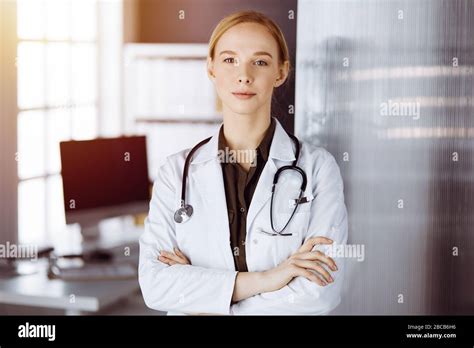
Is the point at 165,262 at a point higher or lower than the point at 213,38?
lower

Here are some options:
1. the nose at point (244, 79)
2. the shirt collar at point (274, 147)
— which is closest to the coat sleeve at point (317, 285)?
the shirt collar at point (274, 147)

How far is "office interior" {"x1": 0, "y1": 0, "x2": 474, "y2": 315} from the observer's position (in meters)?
2.39

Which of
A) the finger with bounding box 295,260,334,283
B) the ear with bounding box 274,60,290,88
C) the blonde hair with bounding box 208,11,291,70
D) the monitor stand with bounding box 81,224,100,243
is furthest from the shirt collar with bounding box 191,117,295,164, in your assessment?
the monitor stand with bounding box 81,224,100,243

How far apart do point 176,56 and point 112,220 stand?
0.60 m

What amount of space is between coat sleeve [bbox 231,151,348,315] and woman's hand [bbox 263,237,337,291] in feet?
0.06

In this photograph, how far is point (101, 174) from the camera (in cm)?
240

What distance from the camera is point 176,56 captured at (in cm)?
240

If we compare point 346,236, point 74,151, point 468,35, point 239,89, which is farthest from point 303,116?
point 74,151

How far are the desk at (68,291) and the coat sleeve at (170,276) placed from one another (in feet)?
0.42

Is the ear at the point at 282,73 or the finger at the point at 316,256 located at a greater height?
the ear at the point at 282,73

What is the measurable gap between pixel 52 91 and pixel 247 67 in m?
0.69

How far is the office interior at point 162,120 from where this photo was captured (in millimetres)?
2395

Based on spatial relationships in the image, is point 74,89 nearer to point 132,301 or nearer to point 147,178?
point 147,178

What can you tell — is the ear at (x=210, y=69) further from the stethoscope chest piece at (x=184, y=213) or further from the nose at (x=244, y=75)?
the stethoscope chest piece at (x=184, y=213)
